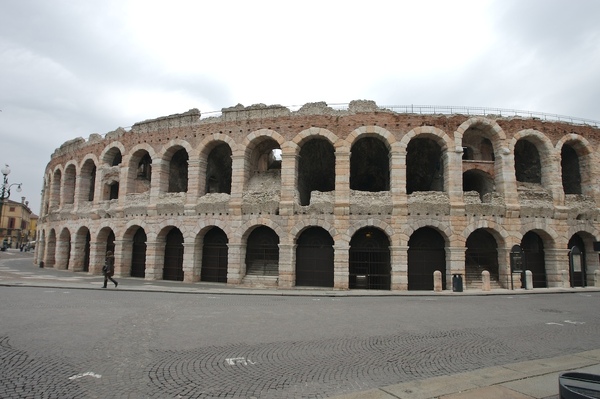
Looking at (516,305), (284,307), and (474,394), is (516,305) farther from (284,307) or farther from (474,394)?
(474,394)

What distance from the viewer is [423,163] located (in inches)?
985

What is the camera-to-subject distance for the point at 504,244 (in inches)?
801

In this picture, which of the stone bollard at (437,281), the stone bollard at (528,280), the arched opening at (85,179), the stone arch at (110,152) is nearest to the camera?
the stone bollard at (437,281)

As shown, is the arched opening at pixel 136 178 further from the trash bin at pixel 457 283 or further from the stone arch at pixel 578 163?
the stone arch at pixel 578 163

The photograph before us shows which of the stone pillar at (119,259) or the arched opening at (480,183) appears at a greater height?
the arched opening at (480,183)

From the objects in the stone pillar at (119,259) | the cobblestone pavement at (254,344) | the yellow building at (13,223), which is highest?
the yellow building at (13,223)

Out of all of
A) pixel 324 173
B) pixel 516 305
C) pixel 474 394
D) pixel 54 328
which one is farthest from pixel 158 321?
pixel 324 173

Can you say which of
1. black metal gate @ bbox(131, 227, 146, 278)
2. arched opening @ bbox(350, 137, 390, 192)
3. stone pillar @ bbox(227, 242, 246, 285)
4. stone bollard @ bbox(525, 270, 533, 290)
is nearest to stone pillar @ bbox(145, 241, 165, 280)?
black metal gate @ bbox(131, 227, 146, 278)

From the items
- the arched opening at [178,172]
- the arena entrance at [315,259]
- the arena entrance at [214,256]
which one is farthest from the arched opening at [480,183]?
the arched opening at [178,172]

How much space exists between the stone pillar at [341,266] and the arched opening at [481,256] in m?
7.42

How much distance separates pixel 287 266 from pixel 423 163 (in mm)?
12479

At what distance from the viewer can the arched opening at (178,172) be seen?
84.3 feet

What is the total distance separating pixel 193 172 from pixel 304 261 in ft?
30.4

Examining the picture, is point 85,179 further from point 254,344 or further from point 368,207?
point 254,344
